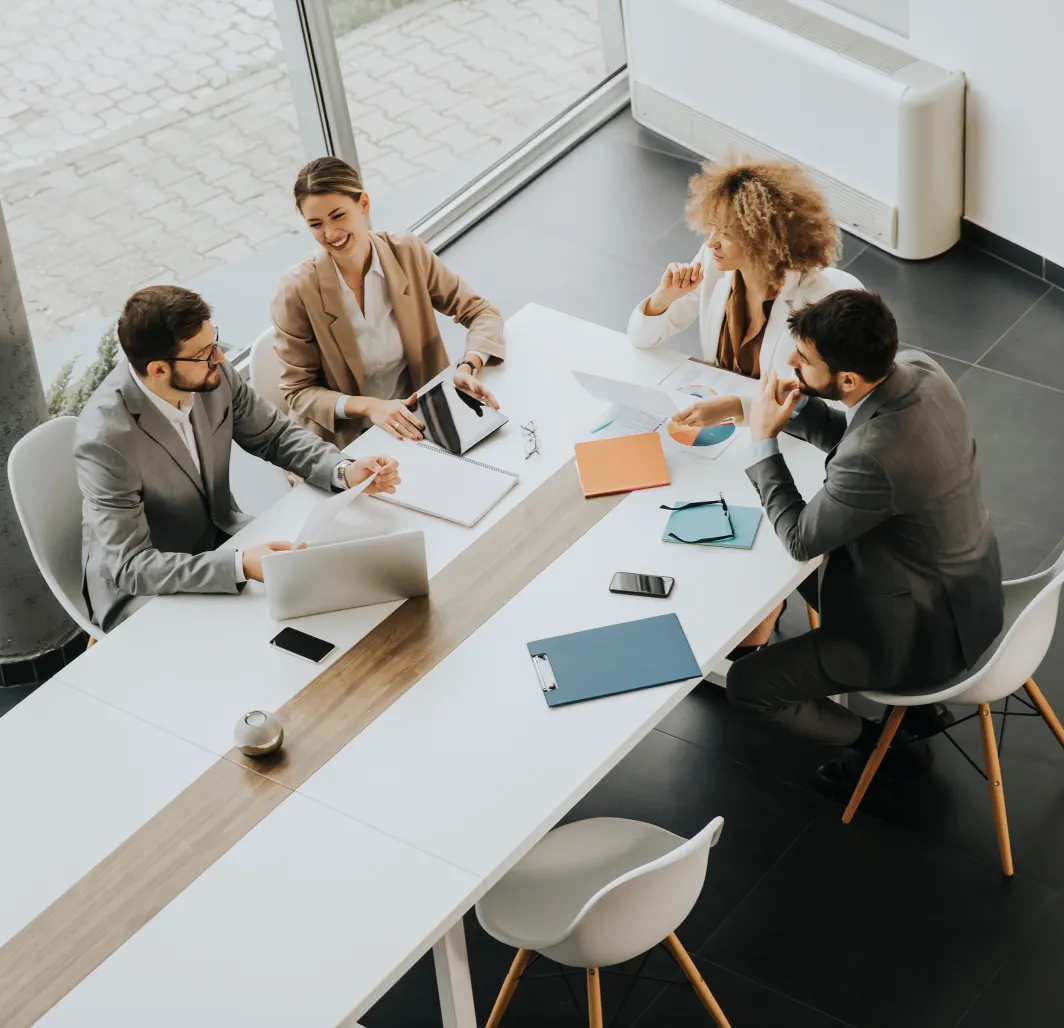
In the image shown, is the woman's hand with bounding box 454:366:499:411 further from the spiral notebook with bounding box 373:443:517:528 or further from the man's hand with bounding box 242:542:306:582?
the man's hand with bounding box 242:542:306:582

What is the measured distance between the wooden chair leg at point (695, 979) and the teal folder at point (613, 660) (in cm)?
52

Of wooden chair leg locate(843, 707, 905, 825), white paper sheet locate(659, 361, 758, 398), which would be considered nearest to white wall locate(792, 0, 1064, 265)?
white paper sheet locate(659, 361, 758, 398)

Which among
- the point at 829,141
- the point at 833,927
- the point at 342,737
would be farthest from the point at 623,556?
the point at 829,141

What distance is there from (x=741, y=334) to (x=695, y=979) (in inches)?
67.7

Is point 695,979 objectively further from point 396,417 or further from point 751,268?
point 751,268

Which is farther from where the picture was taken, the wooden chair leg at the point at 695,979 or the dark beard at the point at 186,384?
the dark beard at the point at 186,384

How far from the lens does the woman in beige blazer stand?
3.90 metres

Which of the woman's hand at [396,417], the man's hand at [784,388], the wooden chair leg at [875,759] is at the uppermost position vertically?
the man's hand at [784,388]

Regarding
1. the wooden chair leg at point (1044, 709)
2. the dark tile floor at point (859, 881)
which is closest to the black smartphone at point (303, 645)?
the dark tile floor at point (859, 881)

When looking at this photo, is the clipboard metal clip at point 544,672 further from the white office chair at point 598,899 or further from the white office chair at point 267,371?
the white office chair at point 267,371

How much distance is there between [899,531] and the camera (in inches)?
130

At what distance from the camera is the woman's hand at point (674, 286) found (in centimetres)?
399

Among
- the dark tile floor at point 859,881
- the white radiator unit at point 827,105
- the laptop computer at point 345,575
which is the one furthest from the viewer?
the white radiator unit at point 827,105

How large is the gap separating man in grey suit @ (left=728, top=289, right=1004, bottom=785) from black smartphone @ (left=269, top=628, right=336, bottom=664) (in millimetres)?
1025
